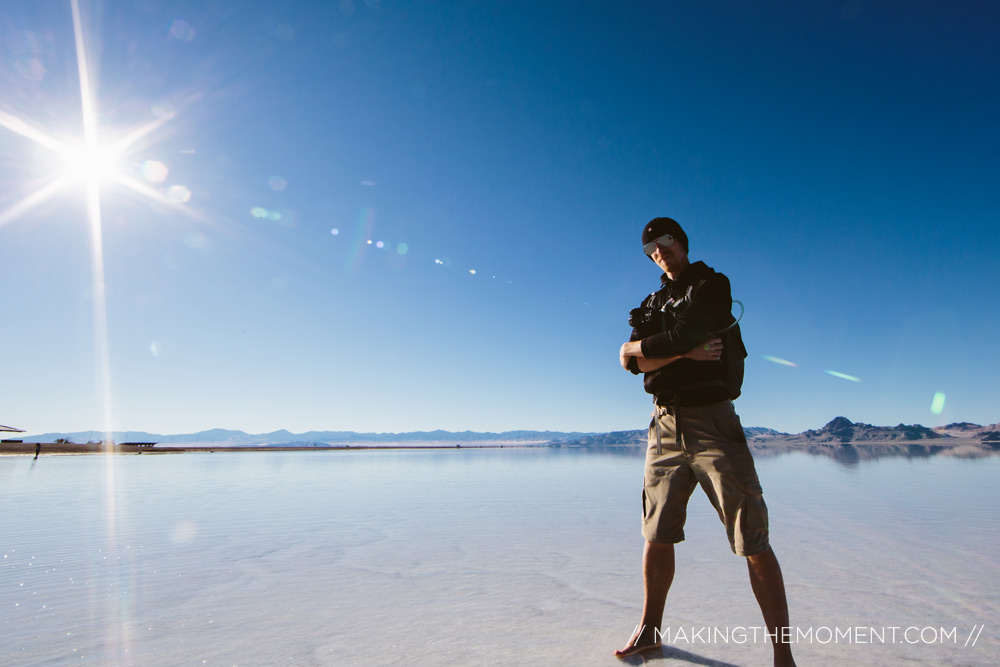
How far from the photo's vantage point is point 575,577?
3.89m

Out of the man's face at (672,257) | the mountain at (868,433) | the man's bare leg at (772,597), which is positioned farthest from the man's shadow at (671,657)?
the mountain at (868,433)

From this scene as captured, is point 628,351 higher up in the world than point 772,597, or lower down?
higher up

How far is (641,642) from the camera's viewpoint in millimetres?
2432

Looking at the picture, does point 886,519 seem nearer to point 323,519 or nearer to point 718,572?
point 718,572

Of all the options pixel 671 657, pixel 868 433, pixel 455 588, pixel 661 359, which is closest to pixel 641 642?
pixel 671 657

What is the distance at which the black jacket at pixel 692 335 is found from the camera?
2361 mm

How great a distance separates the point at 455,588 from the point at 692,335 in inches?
110

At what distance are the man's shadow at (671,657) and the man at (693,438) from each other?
0.10ft

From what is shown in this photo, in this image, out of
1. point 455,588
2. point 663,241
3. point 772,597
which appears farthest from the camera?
point 455,588

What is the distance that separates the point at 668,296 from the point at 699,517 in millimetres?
5688

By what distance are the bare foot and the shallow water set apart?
0.27 ft

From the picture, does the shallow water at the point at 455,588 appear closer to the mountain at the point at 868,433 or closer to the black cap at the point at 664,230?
the black cap at the point at 664,230

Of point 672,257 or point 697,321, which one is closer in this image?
point 697,321

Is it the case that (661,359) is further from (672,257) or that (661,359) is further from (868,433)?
(868,433)
